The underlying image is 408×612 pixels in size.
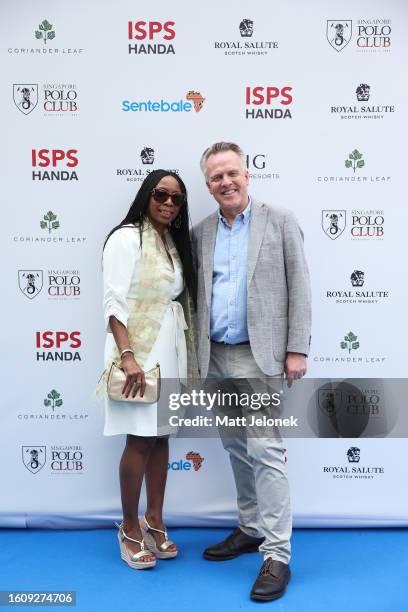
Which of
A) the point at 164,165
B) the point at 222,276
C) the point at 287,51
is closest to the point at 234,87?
the point at 287,51

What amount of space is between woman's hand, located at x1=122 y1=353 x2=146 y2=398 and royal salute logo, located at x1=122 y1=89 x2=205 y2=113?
1204mm

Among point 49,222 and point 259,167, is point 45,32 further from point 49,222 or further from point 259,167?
point 259,167

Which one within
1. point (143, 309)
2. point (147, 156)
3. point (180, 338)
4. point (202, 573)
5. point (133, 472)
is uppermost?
point (147, 156)

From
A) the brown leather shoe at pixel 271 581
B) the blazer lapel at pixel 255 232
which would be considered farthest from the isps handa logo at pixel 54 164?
the brown leather shoe at pixel 271 581

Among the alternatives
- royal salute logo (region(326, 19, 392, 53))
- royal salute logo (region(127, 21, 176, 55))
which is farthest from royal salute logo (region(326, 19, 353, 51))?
royal salute logo (region(127, 21, 176, 55))

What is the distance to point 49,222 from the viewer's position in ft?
9.69

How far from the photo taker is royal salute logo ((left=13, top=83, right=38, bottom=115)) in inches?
114

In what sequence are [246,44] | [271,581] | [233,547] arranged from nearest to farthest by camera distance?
1. [271,581]
2. [233,547]
3. [246,44]

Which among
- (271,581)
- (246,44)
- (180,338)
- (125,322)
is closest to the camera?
(271,581)

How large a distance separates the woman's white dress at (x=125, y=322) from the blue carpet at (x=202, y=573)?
1.99ft

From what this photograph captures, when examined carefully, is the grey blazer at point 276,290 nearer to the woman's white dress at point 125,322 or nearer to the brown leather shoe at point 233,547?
the woman's white dress at point 125,322

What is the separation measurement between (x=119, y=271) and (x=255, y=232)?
22.6 inches

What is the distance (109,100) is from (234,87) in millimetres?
595

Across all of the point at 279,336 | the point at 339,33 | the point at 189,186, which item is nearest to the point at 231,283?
the point at 279,336
